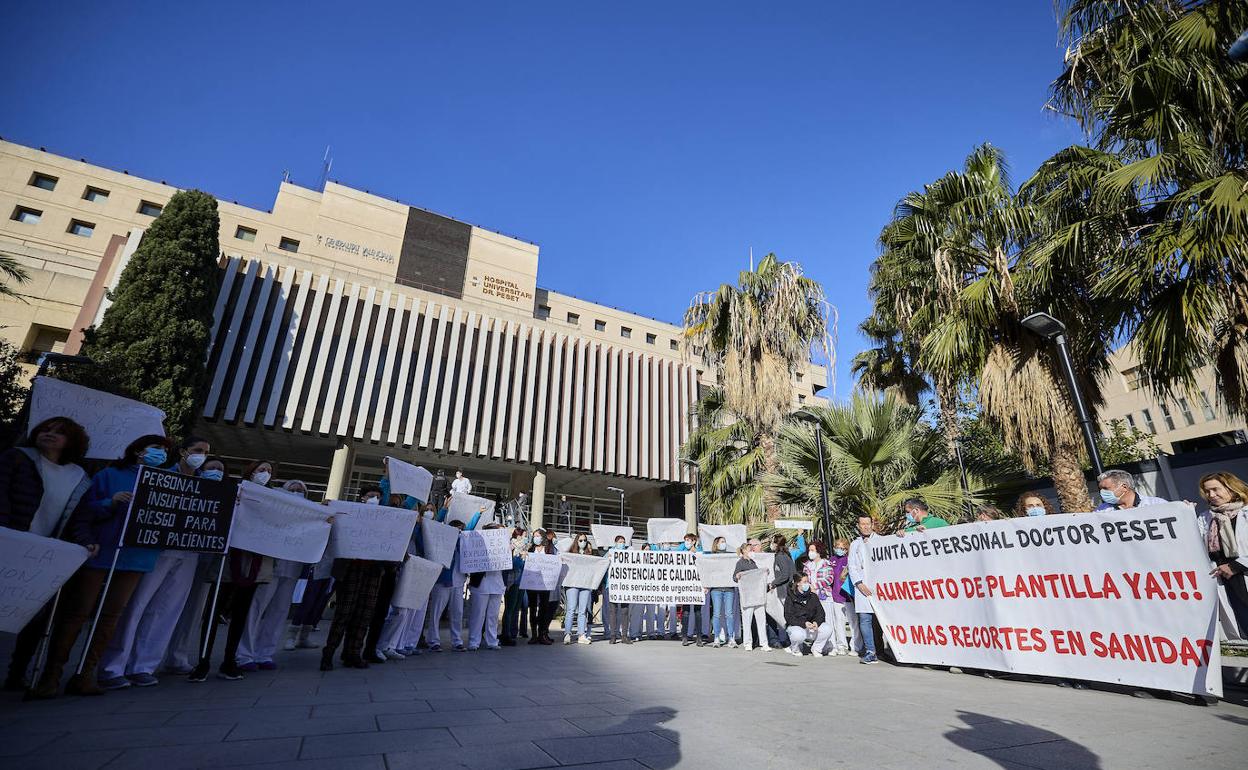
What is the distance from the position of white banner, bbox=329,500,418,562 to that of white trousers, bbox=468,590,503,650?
97.2 inches

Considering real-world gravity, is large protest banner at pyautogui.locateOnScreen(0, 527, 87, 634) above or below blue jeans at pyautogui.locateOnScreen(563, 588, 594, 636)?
above

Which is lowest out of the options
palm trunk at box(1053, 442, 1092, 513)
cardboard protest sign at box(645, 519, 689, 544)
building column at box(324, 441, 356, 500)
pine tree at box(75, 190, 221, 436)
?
cardboard protest sign at box(645, 519, 689, 544)

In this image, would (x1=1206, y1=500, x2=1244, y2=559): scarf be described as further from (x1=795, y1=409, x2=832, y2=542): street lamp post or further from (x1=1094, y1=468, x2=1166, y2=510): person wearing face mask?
(x1=795, y1=409, x2=832, y2=542): street lamp post

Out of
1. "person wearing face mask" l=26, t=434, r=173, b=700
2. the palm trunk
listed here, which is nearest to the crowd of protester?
"person wearing face mask" l=26, t=434, r=173, b=700

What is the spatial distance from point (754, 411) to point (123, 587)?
13.3 m

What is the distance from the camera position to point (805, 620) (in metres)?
8.01

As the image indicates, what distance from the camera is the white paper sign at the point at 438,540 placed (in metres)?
6.77

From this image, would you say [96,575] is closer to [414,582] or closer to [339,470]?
[414,582]

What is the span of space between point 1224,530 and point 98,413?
10.3 meters

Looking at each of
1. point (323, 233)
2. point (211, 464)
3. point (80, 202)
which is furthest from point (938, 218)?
point (80, 202)

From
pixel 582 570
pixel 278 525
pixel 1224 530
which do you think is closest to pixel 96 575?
pixel 278 525

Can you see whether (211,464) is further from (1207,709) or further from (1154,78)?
(1154,78)

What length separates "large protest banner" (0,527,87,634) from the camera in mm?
3133

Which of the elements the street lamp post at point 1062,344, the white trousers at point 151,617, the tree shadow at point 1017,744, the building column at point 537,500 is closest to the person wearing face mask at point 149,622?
the white trousers at point 151,617
